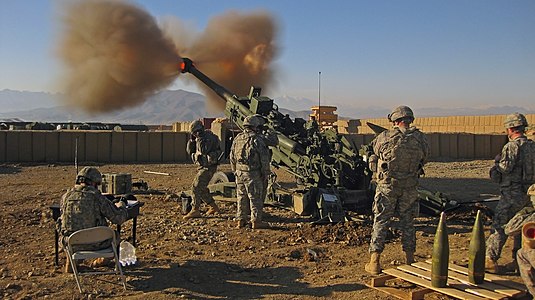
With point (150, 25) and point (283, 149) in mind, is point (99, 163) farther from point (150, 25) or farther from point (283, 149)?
point (283, 149)

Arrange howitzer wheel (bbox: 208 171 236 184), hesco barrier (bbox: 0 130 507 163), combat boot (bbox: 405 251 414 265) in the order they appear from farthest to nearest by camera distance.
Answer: hesco barrier (bbox: 0 130 507 163), howitzer wheel (bbox: 208 171 236 184), combat boot (bbox: 405 251 414 265)

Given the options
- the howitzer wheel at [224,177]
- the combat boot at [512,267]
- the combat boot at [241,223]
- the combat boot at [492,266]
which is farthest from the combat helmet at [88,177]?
the howitzer wheel at [224,177]

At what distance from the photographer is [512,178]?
6.25m

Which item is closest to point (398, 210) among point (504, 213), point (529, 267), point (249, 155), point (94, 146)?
point (504, 213)

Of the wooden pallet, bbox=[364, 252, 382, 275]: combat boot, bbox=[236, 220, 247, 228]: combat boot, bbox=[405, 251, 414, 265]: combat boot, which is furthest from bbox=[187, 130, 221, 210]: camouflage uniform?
the wooden pallet

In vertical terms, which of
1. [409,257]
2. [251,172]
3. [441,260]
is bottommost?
[409,257]

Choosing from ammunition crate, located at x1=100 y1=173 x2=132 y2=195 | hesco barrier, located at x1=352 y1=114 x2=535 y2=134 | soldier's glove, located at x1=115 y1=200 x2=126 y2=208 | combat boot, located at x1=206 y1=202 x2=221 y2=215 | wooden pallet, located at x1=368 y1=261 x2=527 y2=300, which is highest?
hesco barrier, located at x1=352 y1=114 x2=535 y2=134

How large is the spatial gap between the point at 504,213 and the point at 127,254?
14.4 feet

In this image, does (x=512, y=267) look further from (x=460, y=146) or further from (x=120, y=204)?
(x=460, y=146)

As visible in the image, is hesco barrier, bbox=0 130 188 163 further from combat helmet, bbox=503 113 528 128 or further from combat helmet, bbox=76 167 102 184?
combat helmet, bbox=503 113 528 128

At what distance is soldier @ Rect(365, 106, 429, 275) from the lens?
6.11 metres

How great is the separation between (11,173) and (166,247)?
10605 millimetres

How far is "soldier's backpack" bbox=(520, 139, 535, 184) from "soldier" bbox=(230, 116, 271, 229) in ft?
12.3

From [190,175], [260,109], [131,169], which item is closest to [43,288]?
[260,109]
